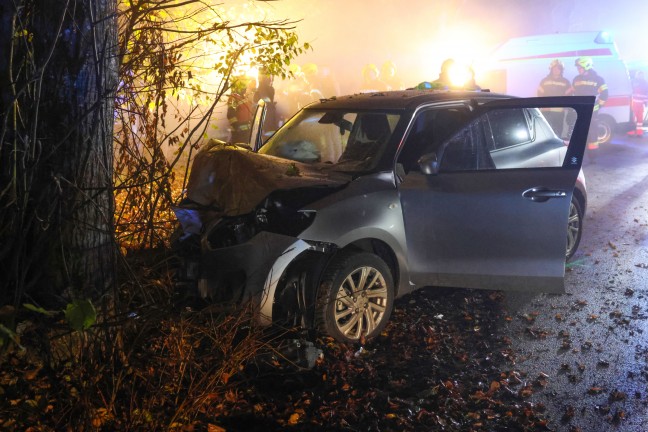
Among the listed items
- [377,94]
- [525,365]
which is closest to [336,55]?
[377,94]

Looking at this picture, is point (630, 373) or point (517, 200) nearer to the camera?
point (630, 373)

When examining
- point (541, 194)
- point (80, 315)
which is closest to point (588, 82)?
point (541, 194)

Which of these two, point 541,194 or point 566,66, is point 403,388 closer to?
point 541,194

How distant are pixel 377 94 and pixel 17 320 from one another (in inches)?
138

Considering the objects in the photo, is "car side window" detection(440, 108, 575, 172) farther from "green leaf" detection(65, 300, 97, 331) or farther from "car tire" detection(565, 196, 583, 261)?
"green leaf" detection(65, 300, 97, 331)

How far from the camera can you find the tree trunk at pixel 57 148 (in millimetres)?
2943

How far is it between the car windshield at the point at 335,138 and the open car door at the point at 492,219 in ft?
1.53

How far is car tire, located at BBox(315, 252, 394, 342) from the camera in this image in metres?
4.04

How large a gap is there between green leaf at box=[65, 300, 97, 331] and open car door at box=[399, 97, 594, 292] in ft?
8.04

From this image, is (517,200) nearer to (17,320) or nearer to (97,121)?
(97,121)

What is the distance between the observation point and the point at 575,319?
4.80 m

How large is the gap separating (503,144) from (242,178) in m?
2.40

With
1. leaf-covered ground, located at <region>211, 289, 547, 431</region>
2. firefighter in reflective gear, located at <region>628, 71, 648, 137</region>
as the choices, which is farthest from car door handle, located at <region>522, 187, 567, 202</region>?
firefighter in reflective gear, located at <region>628, 71, 648, 137</region>

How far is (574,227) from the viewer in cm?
612
